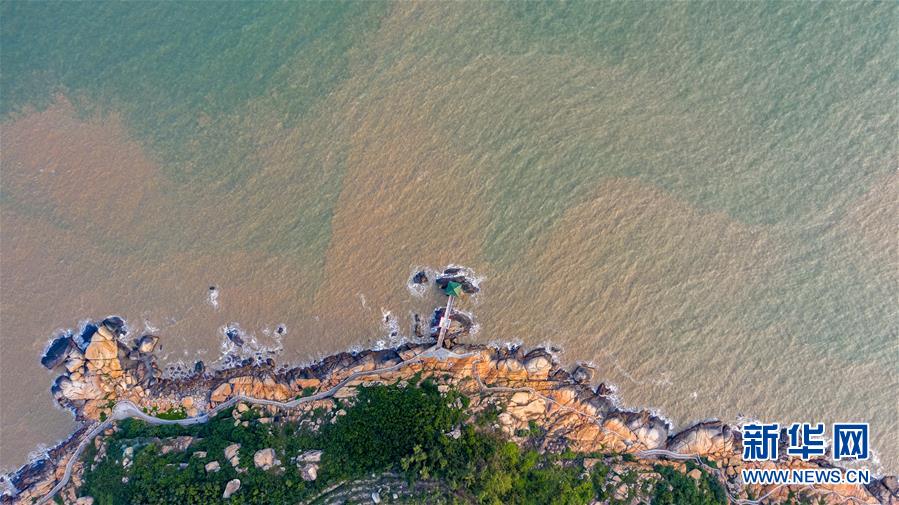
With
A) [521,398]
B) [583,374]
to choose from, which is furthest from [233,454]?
[583,374]

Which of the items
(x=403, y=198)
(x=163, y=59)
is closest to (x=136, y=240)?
(x=163, y=59)

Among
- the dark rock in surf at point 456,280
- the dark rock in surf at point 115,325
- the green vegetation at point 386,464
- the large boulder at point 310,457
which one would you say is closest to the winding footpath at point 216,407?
the green vegetation at point 386,464

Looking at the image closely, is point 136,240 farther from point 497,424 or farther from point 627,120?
point 627,120

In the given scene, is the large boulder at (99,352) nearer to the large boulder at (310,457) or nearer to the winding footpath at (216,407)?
the winding footpath at (216,407)

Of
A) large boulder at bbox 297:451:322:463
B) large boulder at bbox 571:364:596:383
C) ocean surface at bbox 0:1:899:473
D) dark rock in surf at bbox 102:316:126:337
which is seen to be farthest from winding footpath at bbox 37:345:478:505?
large boulder at bbox 571:364:596:383

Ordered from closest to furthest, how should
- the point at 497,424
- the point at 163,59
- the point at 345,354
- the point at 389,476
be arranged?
1. the point at 389,476
2. the point at 497,424
3. the point at 345,354
4. the point at 163,59

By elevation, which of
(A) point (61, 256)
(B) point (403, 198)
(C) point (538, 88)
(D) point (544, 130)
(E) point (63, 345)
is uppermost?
(C) point (538, 88)

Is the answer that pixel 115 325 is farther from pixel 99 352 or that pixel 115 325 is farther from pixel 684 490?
pixel 684 490
